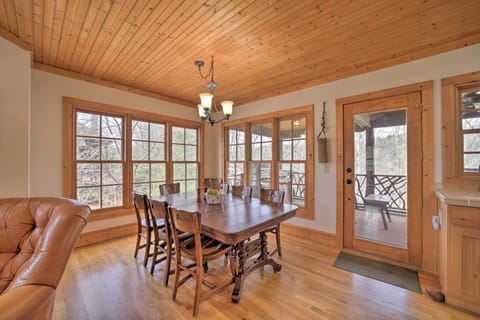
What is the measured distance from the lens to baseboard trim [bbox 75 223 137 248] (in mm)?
3162

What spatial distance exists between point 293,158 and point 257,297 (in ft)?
7.84

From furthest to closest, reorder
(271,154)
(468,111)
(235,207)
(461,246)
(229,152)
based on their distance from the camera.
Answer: (229,152)
(271,154)
(235,207)
(468,111)
(461,246)

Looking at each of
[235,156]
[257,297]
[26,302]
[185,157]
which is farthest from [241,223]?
[185,157]

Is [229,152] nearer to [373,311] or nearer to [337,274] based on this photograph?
[337,274]

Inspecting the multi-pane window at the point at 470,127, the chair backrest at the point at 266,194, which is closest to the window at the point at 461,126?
the multi-pane window at the point at 470,127

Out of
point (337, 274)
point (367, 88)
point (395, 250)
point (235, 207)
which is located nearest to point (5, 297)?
point (235, 207)

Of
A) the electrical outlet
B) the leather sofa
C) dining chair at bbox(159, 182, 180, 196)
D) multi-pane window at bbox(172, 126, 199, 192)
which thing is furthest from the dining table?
multi-pane window at bbox(172, 126, 199, 192)

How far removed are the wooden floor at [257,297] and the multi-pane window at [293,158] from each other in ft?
4.38

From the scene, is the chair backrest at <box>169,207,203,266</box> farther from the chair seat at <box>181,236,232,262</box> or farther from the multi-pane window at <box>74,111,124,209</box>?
the multi-pane window at <box>74,111,124,209</box>

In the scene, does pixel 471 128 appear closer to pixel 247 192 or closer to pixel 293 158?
pixel 293 158

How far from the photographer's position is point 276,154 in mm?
4012

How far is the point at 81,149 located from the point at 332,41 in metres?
3.90

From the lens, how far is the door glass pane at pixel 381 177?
2.70 metres

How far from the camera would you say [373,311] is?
1.82 metres
